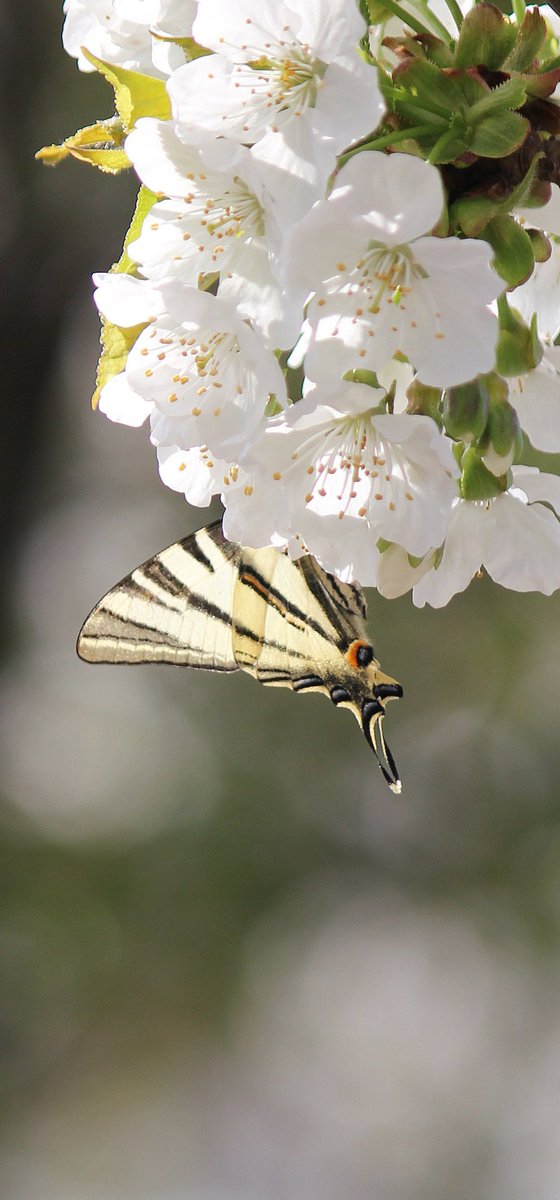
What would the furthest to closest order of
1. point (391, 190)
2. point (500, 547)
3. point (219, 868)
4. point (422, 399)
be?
point (219, 868) < point (500, 547) < point (422, 399) < point (391, 190)

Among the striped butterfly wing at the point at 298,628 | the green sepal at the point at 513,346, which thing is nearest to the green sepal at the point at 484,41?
the green sepal at the point at 513,346

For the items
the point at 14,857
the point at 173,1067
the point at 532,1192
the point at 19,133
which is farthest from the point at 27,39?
the point at 532,1192

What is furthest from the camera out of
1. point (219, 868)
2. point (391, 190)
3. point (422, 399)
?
point (219, 868)

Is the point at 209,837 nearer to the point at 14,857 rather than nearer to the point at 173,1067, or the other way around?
the point at 14,857

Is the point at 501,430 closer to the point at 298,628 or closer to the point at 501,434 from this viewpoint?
the point at 501,434

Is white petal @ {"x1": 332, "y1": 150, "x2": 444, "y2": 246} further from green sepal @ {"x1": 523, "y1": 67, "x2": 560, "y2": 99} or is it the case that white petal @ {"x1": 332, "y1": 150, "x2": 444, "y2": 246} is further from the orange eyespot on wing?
the orange eyespot on wing

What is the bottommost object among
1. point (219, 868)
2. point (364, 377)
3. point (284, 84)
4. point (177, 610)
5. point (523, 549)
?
point (219, 868)

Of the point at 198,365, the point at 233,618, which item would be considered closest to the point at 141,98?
the point at 198,365
